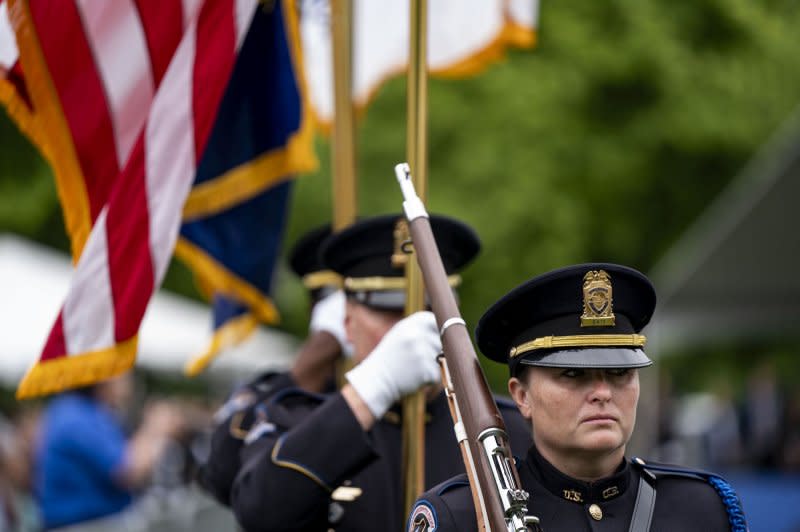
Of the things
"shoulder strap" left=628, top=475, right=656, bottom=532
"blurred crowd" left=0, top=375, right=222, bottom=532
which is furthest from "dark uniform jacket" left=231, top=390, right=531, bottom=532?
"blurred crowd" left=0, top=375, right=222, bottom=532

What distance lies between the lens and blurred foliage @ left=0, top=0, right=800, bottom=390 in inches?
596

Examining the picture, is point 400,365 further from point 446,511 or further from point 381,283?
point 446,511

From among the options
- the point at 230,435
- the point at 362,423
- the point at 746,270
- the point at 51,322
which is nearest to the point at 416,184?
the point at 362,423

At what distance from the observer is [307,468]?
3854 millimetres

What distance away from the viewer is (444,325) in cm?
332

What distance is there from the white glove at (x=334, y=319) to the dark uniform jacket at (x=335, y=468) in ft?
2.51

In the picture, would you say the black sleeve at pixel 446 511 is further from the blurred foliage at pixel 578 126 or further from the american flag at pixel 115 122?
the blurred foliage at pixel 578 126

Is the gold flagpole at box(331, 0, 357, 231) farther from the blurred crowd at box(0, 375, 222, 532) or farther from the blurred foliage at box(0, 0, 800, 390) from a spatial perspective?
the blurred foliage at box(0, 0, 800, 390)

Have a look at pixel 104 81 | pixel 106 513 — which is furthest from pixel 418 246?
pixel 106 513

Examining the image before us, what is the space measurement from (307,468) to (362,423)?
0.64 ft

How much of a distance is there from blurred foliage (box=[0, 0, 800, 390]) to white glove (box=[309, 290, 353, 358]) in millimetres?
9675

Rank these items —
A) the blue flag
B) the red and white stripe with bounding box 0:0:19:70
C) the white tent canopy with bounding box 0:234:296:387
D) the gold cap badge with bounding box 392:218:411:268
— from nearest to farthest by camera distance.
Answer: the gold cap badge with bounding box 392:218:411:268, the red and white stripe with bounding box 0:0:19:70, the blue flag, the white tent canopy with bounding box 0:234:296:387

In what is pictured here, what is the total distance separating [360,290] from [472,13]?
2935 millimetres

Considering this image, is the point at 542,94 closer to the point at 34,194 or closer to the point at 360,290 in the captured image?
the point at 34,194
